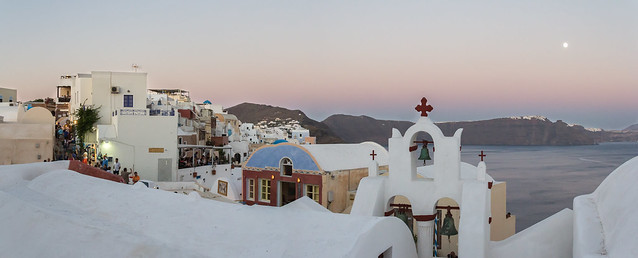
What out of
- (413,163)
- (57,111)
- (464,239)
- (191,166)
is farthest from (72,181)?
(57,111)

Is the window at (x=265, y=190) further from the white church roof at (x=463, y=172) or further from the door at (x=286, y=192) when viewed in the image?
the white church roof at (x=463, y=172)

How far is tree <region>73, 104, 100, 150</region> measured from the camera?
1091 inches

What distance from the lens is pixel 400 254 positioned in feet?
23.5

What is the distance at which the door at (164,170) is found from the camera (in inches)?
1107

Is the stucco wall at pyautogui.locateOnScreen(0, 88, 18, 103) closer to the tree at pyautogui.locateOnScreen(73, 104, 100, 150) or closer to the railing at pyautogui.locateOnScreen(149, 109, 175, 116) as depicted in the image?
the tree at pyautogui.locateOnScreen(73, 104, 100, 150)

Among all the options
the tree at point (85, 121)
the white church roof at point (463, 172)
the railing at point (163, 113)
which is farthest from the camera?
the railing at point (163, 113)

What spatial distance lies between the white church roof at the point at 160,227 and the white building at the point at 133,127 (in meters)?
21.1

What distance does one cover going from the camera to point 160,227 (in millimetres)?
6324

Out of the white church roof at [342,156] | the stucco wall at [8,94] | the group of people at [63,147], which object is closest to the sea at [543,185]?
the white church roof at [342,156]

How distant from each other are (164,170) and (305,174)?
43.8ft

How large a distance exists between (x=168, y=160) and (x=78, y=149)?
5293 mm

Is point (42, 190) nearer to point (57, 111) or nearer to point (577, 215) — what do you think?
point (577, 215)

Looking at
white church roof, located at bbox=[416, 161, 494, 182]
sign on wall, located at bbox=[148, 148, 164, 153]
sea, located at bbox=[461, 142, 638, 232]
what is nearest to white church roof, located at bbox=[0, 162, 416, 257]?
white church roof, located at bbox=[416, 161, 494, 182]

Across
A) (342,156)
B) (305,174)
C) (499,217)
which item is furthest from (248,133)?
(499,217)
